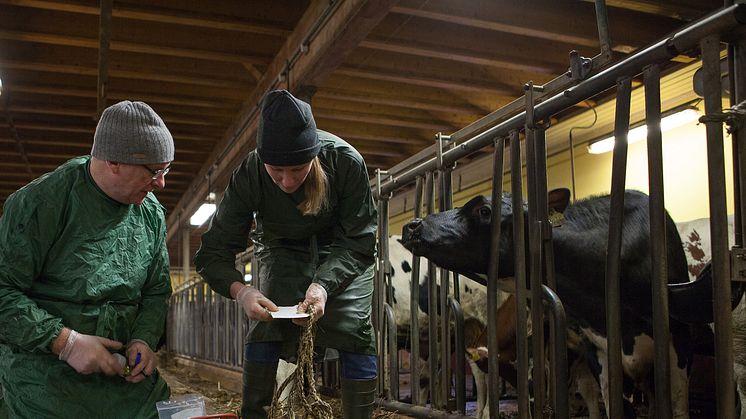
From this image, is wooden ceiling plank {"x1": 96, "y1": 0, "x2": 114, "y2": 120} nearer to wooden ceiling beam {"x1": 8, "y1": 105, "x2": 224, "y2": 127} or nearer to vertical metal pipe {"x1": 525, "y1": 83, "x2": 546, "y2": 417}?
wooden ceiling beam {"x1": 8, "y1": 105, "x2": 224, "y2": 127}

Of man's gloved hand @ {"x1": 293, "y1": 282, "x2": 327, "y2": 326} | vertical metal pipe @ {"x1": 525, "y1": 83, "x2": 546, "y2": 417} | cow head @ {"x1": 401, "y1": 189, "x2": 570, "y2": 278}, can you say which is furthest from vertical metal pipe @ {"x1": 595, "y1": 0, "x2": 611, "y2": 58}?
man's gloved hand @ {"x1": 293, "y1": 282, "x2": 327, "y2": 326}

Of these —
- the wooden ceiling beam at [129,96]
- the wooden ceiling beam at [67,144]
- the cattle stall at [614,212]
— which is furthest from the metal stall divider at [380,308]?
the wooden ceiling beam at [67,144]

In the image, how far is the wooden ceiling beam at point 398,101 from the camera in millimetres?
7801

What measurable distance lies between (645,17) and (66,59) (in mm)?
5383

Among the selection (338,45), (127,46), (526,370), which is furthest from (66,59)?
(526,370)

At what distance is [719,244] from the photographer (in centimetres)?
227

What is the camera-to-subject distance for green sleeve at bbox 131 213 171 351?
250 centimetres

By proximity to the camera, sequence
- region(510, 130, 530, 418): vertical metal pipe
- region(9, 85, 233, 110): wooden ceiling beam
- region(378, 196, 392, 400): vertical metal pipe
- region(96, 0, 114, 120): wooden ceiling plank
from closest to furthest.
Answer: region(510, 130, 530, 418): vertical metal pipe, region(378, 196, 392, 400): vertical metal pipe, region(96, 0, 114, 120): wooden ceiling plank, region(9, 85, 233, 110): wooden ceiling beam

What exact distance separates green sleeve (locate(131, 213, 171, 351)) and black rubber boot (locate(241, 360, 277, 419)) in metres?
0.43

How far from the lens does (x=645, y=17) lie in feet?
19.4

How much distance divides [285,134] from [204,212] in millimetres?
10217

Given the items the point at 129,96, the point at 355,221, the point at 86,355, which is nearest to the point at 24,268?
the point at 86,355

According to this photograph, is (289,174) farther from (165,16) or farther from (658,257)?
(165,16)

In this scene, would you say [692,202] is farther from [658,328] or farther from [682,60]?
[658,328]
